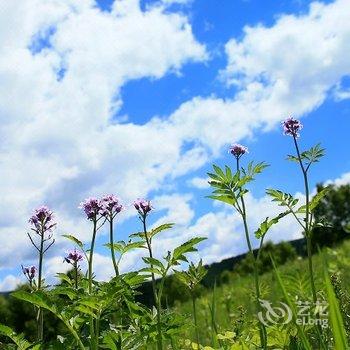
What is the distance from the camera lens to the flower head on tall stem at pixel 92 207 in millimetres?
3477

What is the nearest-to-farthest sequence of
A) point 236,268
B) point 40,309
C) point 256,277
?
point 256,277 < point 40,309 < point 236,268

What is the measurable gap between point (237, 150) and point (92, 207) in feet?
3.50

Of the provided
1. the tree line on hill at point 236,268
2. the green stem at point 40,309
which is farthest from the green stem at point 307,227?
the green stem at point 40,309

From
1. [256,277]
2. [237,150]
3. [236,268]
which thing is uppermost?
[236,268]

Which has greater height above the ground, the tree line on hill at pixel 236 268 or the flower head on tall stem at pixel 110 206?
the tree line on hill at pixel 236 268

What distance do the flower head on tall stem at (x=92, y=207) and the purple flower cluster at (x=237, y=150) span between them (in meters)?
0.98

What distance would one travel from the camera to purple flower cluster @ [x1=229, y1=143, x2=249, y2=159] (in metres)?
3.79

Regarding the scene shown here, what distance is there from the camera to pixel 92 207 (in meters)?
3.49

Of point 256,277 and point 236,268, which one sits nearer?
point 256,277

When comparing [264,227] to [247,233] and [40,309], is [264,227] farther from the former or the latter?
[40,309]

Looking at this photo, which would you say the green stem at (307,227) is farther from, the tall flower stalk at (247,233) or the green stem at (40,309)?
the green stem at (40,309)

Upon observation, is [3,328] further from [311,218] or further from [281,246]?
[281,246]

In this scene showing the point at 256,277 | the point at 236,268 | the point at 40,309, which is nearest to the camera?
the point at 256,277

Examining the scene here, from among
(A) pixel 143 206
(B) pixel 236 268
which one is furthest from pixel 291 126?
(B) pixel 236 268
